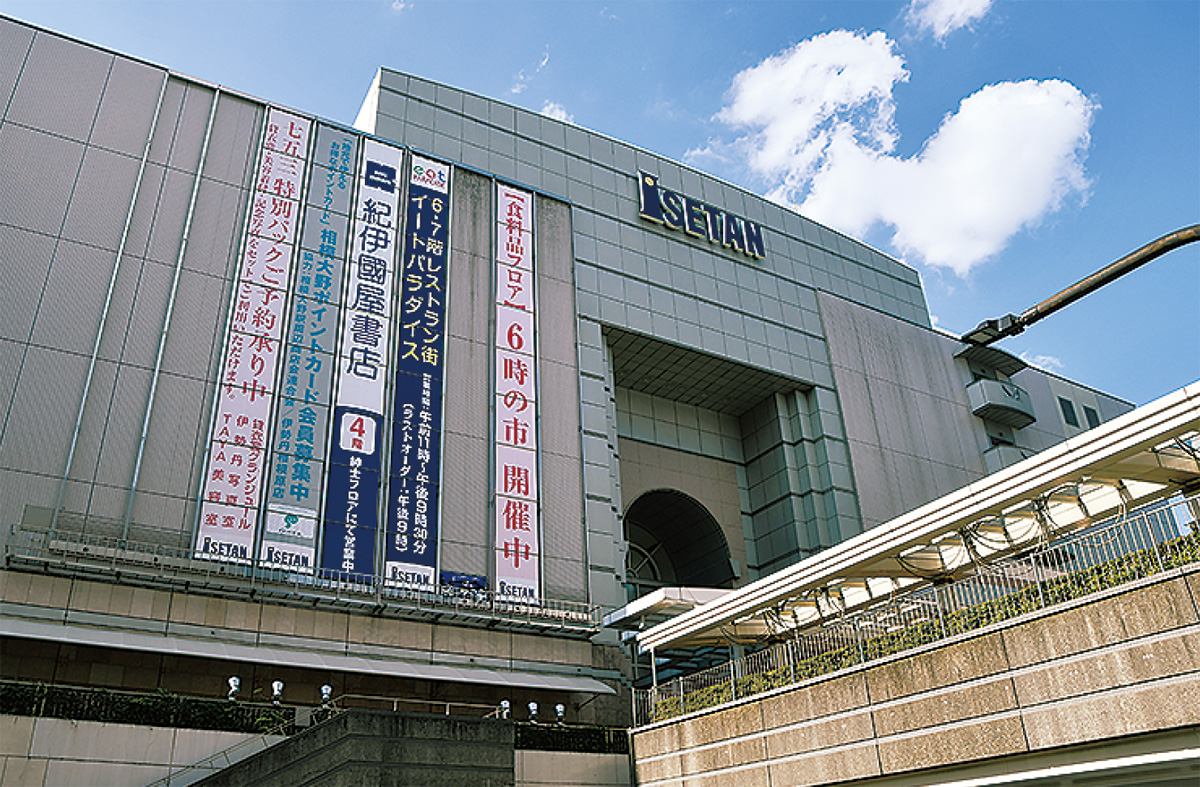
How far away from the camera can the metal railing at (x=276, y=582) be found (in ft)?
74.6

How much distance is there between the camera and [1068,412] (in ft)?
176

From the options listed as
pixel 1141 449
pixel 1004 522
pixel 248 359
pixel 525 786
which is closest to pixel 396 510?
pixel 248 359

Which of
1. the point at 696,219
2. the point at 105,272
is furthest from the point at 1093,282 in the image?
the point at 696,219

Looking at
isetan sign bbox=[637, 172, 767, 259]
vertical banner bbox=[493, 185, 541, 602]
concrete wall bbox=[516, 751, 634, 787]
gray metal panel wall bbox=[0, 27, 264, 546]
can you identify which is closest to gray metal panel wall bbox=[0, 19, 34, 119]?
gray metal panel wall bbox=[0, 27, 264, 546]

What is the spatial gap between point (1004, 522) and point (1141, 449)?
5.21 m

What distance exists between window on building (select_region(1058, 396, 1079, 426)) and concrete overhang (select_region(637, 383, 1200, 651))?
32.7 metres

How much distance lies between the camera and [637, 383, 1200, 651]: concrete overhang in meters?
17.0

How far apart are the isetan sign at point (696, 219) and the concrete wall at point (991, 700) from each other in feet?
81.2

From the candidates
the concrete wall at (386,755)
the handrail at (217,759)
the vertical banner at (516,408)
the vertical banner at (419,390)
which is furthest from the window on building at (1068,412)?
the handrail at (217,759)

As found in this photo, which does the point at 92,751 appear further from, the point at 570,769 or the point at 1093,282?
the point at 1093,282

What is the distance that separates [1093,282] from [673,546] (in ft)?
109

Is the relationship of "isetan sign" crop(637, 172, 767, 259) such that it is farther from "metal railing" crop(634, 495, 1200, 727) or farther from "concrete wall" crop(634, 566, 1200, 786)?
"concrete wall" crop(634, 566, 1200, 786)

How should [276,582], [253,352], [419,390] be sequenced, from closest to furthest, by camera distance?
1. [276,582]
2. [253,352]
3. [419,390]

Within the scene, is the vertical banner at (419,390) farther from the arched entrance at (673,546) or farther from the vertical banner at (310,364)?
the arched entrance at (673,546)
